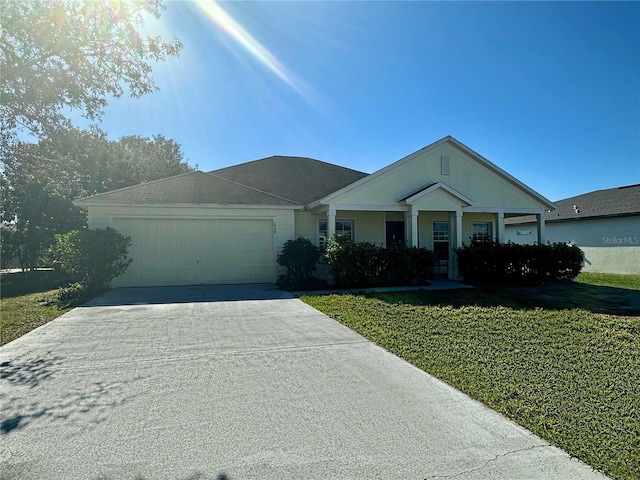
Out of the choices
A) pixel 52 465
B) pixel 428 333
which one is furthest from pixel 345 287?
pixel 52 465

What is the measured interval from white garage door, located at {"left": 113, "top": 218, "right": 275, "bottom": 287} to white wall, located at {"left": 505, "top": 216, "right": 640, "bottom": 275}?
1513 cm

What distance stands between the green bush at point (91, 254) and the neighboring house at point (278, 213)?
766 millimetres

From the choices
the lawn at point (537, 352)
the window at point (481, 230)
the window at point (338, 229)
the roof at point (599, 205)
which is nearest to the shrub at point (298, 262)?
the window at point (338, 229)

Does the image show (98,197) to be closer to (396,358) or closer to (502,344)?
(396,358)

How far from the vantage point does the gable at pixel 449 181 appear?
12.9m

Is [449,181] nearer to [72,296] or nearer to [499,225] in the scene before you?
[499,225]

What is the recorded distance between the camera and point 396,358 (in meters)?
4.94

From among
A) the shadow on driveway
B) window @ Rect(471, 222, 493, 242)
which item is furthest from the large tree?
window @ Rect(471, 222, 493, 242)

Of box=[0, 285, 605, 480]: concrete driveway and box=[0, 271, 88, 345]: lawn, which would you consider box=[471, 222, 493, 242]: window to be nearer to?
box=[0, 285, 605, 480]: concrete driveway

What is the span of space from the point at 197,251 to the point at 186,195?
193cm

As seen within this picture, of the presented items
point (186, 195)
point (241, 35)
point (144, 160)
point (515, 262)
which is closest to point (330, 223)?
point (186, 195)

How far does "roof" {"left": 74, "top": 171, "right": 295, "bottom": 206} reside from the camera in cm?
1170

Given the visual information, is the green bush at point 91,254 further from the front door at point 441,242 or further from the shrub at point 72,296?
the front door at point 441,242

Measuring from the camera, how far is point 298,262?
12125 mm
